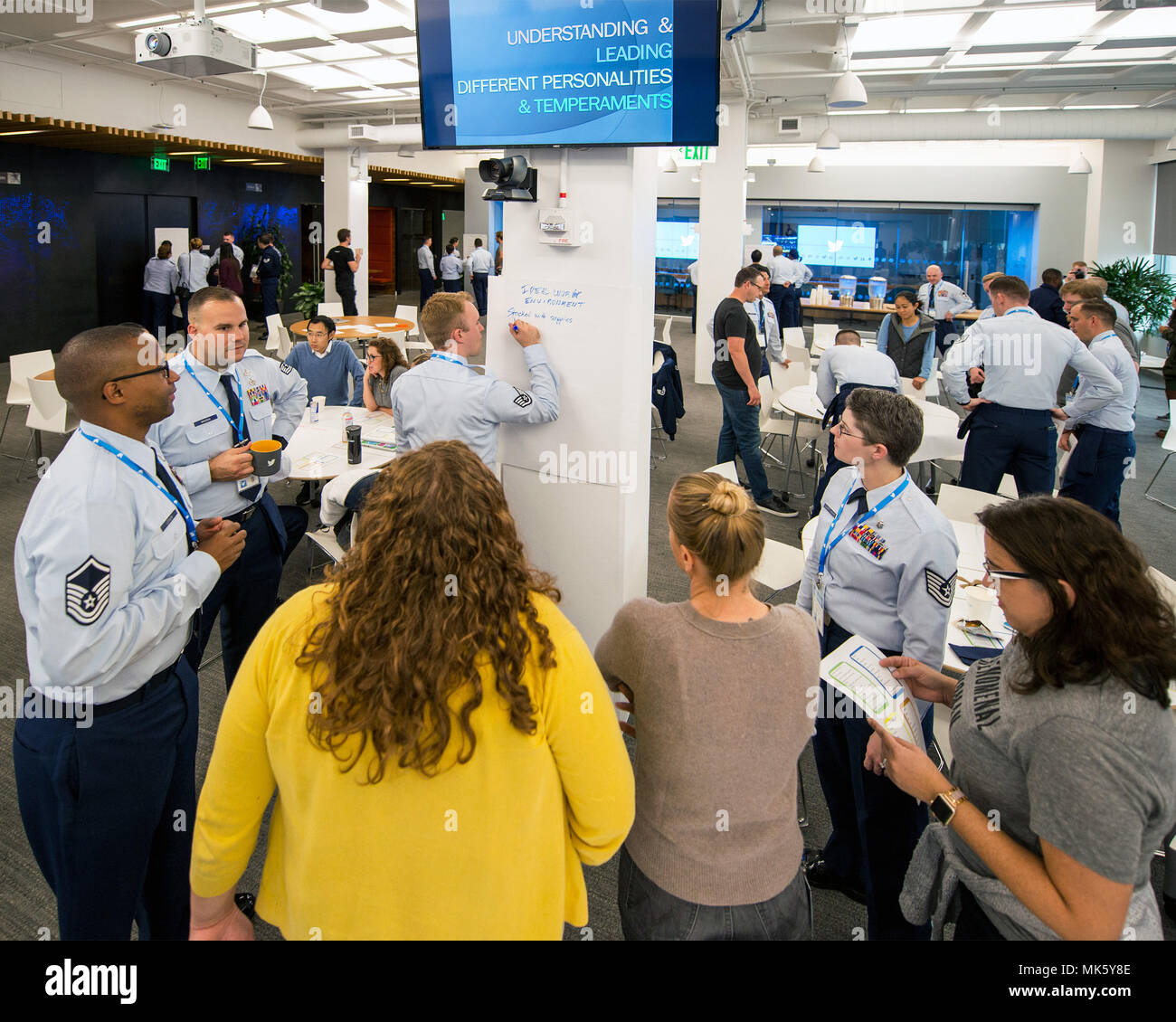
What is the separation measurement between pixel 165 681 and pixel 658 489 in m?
5.33

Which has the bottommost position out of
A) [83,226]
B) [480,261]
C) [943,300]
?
[943,300]

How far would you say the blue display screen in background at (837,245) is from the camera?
19703mm

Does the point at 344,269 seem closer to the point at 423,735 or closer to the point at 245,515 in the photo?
the point at 245,515

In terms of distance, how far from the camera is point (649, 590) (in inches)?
200

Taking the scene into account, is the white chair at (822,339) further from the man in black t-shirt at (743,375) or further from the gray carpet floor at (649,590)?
the man in black t-shirt at (743,375)

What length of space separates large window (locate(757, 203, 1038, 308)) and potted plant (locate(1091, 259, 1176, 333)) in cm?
511

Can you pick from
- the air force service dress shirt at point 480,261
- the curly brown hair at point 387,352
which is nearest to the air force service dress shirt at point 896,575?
the curly brown hair at point 387,352

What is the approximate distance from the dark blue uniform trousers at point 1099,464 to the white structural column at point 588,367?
129 inches

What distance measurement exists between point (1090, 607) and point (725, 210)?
1054 cm

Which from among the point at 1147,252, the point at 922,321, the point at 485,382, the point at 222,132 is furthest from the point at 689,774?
the point at 1147,252

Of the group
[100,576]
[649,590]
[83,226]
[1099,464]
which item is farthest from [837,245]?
[100,576]

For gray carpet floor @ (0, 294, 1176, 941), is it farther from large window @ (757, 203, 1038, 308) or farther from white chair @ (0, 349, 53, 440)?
large window @ (757, 203, 1038, 308)

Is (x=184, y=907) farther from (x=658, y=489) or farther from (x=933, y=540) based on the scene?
(x=658, y=489)

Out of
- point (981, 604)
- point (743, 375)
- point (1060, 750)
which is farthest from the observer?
point (743, 375)
